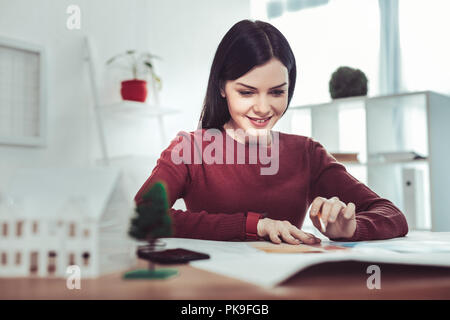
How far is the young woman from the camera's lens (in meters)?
0.88

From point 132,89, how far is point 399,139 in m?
1.78

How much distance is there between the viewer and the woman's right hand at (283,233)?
70 centimetres

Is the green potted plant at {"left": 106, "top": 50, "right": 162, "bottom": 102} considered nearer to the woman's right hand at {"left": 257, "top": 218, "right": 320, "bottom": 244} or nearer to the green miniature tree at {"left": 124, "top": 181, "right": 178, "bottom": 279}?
the woman's right hand at {"left": 257, "top": 218, "right": 320, "bottom": 244}

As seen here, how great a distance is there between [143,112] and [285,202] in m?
1.71

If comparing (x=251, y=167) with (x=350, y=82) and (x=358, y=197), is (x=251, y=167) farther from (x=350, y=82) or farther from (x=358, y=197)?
(x=350, y=82)

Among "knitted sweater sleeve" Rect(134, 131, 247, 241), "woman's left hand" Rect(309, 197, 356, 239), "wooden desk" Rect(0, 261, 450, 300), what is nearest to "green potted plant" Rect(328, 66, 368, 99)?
"knitted sweater sleeve" Rect(134, 131, 247, 241)

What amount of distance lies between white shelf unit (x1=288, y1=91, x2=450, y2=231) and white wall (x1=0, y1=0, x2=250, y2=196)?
869 mm

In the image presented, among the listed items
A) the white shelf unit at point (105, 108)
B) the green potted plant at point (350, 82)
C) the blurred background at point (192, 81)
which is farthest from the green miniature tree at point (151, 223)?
the green potted plant at point (350, 82)

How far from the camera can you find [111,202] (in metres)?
0.40

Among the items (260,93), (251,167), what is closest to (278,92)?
(260,93)

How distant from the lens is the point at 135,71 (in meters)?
2.61

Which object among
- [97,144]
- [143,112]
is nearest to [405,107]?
[143,112]

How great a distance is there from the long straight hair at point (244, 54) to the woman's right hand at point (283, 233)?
42 cm

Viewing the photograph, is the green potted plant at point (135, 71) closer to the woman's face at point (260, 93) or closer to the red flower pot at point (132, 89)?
the red flower pot at point (132, 89)
